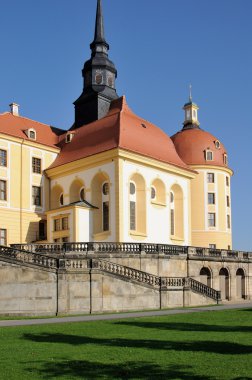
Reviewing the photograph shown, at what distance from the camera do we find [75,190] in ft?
154

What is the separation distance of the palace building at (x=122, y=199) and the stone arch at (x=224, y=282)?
0.26 ft

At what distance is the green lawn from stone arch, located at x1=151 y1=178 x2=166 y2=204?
92.3 ft

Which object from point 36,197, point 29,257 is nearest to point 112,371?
point 29,257

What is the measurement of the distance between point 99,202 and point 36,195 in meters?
6.36

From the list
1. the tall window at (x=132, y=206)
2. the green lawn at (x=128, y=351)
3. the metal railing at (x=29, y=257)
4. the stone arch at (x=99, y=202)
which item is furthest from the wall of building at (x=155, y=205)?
the green lawn at (x=128, y=351)

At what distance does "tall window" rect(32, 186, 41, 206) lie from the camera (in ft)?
154

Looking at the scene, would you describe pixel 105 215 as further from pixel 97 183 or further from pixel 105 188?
pixel 97 183

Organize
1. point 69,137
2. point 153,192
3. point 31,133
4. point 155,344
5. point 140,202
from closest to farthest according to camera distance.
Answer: point 155,344 → point 140,202 → point 153,192 → point 31,133 → point 69,137

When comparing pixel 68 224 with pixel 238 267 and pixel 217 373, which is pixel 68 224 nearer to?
pixel 238 267

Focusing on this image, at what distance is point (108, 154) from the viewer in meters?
43.1

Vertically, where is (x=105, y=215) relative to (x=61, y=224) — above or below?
above

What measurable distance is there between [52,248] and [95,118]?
21.2m

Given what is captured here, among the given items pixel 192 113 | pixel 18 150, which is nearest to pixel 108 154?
pixel 18 150

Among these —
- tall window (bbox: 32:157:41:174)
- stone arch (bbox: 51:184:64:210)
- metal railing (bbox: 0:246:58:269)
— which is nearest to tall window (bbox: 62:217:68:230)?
stone arch (bbox: 51:184:64:210)
